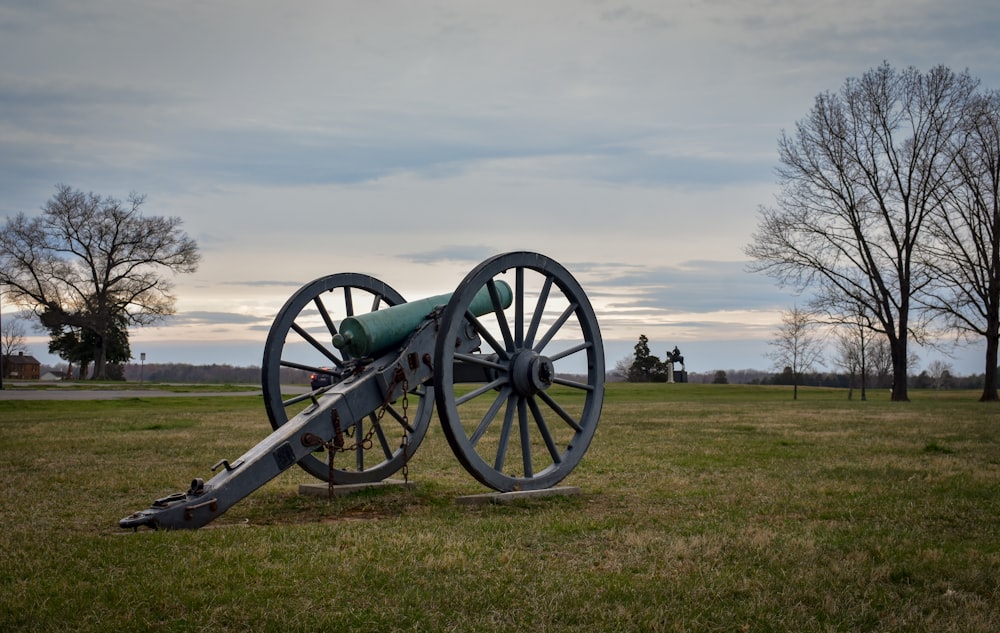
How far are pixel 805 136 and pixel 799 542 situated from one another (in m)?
32.9

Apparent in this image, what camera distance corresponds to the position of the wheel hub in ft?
28.6

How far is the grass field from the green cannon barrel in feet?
4.77

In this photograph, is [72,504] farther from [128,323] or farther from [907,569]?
[128,323]

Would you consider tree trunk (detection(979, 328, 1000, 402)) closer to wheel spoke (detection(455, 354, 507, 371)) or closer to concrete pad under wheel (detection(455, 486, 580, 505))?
concrete pad under wheel (detection(455, 486, 580, 505))

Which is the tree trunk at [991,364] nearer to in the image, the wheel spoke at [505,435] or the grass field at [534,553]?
the grass field at [534,553]

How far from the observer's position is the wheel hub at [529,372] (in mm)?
8727

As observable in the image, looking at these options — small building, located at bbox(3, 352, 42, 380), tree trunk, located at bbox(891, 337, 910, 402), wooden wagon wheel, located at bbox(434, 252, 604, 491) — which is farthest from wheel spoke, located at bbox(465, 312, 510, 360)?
small building, located at bbox(3, 352, 42, 380)

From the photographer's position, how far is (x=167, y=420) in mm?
20969

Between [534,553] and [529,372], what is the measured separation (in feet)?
8.85

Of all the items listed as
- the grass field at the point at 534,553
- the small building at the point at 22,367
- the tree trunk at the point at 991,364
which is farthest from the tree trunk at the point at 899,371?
the small building at the point at 22,367

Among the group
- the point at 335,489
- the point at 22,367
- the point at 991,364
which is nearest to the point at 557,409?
the point at 335,489

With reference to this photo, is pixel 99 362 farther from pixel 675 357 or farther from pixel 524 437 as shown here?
pixel 524 437

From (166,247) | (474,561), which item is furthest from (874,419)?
(166,247)

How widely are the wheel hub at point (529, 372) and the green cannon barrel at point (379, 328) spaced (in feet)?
3.02
